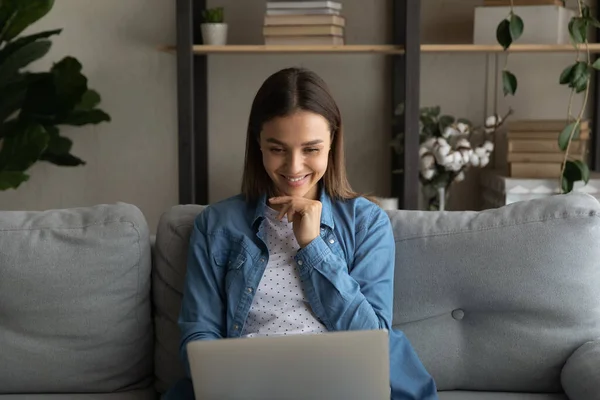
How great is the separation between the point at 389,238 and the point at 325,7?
3.85 feet

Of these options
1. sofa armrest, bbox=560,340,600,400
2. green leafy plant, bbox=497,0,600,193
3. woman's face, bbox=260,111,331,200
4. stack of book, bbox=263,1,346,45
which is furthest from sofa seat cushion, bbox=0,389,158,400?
green leafy plant, bbox=497,0,600,193

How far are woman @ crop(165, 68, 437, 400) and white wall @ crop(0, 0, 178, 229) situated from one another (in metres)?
1.43

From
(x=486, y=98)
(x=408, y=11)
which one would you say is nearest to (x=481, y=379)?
(x=408, y=11)

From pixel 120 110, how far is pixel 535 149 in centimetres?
151

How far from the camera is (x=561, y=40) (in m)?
2.80

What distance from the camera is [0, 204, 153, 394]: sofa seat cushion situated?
1.86m

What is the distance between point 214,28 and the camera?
9.32 ft

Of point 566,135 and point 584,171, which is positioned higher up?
point 566,135

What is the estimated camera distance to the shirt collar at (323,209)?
179cm

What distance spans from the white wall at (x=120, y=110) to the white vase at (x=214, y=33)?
0.33m

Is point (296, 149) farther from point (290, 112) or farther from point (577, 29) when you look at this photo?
point (577, 29)

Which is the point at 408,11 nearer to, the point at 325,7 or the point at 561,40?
the point at 325,7

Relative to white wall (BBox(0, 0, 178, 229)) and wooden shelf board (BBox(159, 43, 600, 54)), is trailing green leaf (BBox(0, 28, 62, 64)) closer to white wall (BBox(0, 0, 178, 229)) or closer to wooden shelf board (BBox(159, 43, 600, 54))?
white wall (BBox(0, 0, 178, 229))

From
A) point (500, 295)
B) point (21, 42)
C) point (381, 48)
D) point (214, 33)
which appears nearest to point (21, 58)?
point (21, 42)
